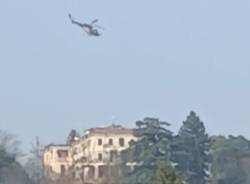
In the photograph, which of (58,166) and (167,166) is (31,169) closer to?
(58,166)

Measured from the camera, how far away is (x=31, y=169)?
214 ft

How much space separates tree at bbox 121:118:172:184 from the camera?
46.5 m

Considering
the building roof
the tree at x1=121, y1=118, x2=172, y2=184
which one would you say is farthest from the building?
the tree at x1=121, y1=118, x2=172, y2=184

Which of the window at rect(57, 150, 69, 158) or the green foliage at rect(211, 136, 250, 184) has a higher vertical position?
the window at rect(57, 150, 69, 158)

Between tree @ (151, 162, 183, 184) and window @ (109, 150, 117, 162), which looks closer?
tree @ (151, 162, 183, 184)

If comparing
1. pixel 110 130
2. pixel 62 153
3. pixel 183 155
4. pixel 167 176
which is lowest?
pixel 167 176

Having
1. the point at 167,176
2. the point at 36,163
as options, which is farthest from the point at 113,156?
the point at 167,176

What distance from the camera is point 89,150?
74.4m

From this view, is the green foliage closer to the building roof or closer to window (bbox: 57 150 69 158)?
the building roof

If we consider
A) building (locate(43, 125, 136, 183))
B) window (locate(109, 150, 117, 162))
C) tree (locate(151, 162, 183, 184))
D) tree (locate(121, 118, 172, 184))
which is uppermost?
building (locate(43, 125, 136, 183))

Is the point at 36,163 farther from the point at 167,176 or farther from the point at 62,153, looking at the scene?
the point at 167,176

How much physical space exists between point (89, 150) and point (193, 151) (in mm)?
23688

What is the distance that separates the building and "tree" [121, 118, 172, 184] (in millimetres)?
18132

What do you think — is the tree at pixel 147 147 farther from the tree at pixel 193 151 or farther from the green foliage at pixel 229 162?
the green foliage at pixel 229 162
